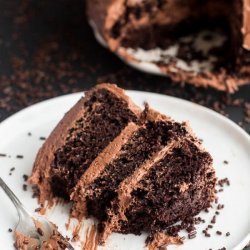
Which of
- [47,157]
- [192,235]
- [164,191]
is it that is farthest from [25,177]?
[192,235]

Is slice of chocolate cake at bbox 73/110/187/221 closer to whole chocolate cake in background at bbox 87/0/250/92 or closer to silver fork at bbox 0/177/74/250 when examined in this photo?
silver fork at bbox 0/177/74/250

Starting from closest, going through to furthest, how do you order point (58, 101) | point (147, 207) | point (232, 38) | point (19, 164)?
point (147, 207) → point (19, 164) → point (58, 101) → point (232, 38)

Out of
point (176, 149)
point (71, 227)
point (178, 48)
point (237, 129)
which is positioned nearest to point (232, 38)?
point (178, 48)

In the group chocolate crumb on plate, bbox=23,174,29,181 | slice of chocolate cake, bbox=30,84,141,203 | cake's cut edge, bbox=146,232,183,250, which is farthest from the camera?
chocolate crumb on plate, bbox=23,174,29,181

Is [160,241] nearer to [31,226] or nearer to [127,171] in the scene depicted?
[127,171]

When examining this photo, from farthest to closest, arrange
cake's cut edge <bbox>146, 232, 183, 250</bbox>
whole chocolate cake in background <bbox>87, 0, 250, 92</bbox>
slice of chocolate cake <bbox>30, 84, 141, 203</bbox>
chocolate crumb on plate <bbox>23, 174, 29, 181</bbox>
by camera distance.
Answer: whole chocolate cake in background <bbox>87, 0, 250, 92</bbox>, chocolate crumb on plate <bbox>23, 174, 29, 181</bbox>, slice of chocolate cake <bbox>30, 84, 141, 203</bbox>, cake's cut edge <bbox>146, 232, 183, 250</bbox>

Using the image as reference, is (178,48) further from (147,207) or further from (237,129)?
(147,207)

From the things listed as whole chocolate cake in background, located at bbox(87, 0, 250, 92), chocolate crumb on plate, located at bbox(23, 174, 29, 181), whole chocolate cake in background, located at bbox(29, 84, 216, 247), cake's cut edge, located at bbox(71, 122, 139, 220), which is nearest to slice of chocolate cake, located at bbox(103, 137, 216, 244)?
whole chocolate cake in background, located at bbox(29, 84, 216, 247)
